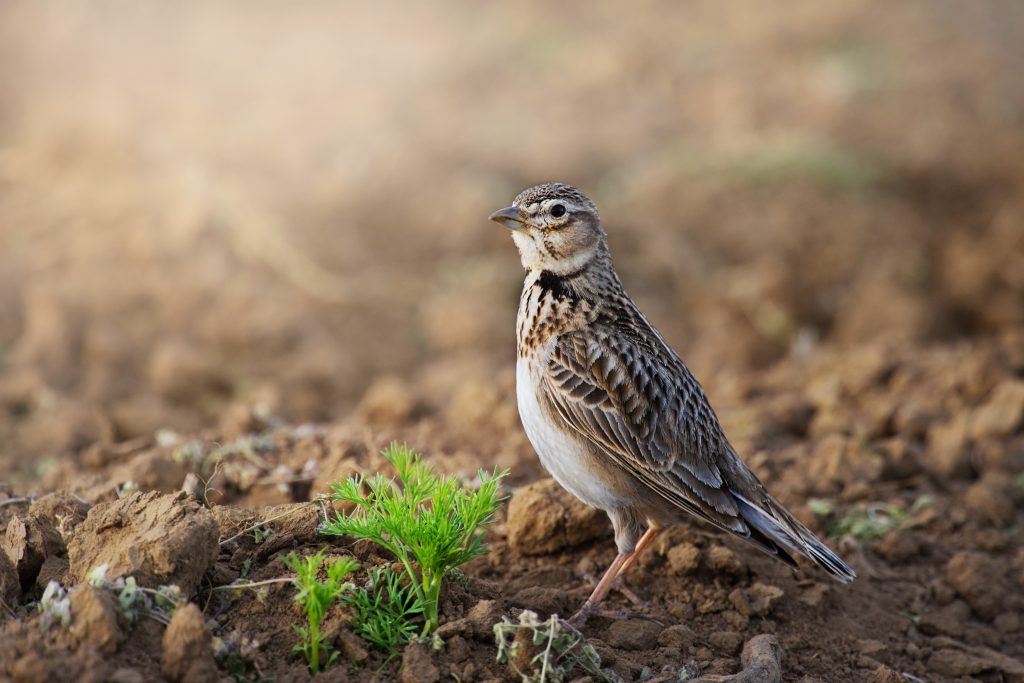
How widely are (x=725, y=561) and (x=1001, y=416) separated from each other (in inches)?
112

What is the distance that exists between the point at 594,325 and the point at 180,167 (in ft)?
21.1

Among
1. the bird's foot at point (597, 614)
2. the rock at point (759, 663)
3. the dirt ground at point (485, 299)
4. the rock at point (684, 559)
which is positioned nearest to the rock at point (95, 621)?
the dirt ground at point (485, 299)

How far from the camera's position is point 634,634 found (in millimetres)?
4238

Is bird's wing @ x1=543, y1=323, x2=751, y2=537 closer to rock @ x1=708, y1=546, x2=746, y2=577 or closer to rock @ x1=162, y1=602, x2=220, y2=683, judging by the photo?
rock @ x1=708, y1=546, x2=746, y2=577

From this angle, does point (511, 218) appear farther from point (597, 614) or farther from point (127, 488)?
point (127, 488)

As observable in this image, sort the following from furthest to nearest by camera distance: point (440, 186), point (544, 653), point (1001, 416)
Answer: point (440, 186) → point (1001, 416) → point (544, 653)

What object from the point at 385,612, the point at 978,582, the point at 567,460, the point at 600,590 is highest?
the point at 567,460

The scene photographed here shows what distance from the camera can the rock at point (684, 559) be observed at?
4746 millimetres

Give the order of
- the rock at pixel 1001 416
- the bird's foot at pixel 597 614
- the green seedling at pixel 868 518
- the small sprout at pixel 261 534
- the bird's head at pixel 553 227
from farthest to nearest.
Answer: the rock at pixel 1001 416 → the green seedling at pixel 868 518 → the bird's head at pixel 553 227 → the bird's foot at pixel 597 614 → the small sprout at pixel 261 534

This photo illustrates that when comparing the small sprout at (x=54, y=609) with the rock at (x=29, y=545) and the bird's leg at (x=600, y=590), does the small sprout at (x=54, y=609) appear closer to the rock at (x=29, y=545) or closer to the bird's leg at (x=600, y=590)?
the rock at (x=29, y=545)

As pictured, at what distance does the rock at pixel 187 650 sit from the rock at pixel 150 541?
28 cm

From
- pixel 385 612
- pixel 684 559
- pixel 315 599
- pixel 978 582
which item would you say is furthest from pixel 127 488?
pixel 978 582

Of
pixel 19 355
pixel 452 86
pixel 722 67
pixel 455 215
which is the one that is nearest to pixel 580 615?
pixel 19 355

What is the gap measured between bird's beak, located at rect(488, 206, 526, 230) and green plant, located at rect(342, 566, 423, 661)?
5.82 feet
